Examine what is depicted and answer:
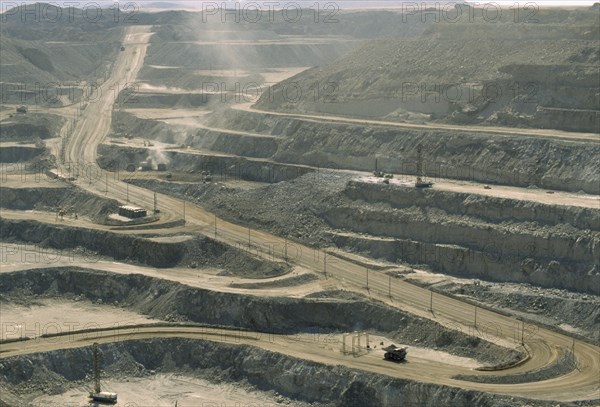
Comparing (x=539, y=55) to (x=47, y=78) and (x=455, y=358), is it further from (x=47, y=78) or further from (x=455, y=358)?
(x=47, y=78)

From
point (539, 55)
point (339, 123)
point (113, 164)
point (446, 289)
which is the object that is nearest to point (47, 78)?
point (113, 164)

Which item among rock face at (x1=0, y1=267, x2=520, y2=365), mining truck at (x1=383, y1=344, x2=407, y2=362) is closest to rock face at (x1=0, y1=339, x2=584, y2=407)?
mining truck at (x1=383, y1=344, x2=407, y2=362)

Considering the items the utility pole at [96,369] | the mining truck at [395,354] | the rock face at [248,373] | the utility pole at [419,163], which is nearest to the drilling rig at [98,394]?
the utility pole at [96,369]

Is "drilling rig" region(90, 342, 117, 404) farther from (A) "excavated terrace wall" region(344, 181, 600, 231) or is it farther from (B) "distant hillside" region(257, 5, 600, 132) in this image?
(B) "distant hillside" region(257, 5, 600, 132)

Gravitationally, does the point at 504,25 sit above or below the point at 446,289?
above

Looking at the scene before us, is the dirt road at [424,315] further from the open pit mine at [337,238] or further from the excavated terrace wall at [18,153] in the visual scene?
the excavated terrace wall at [18,153]
